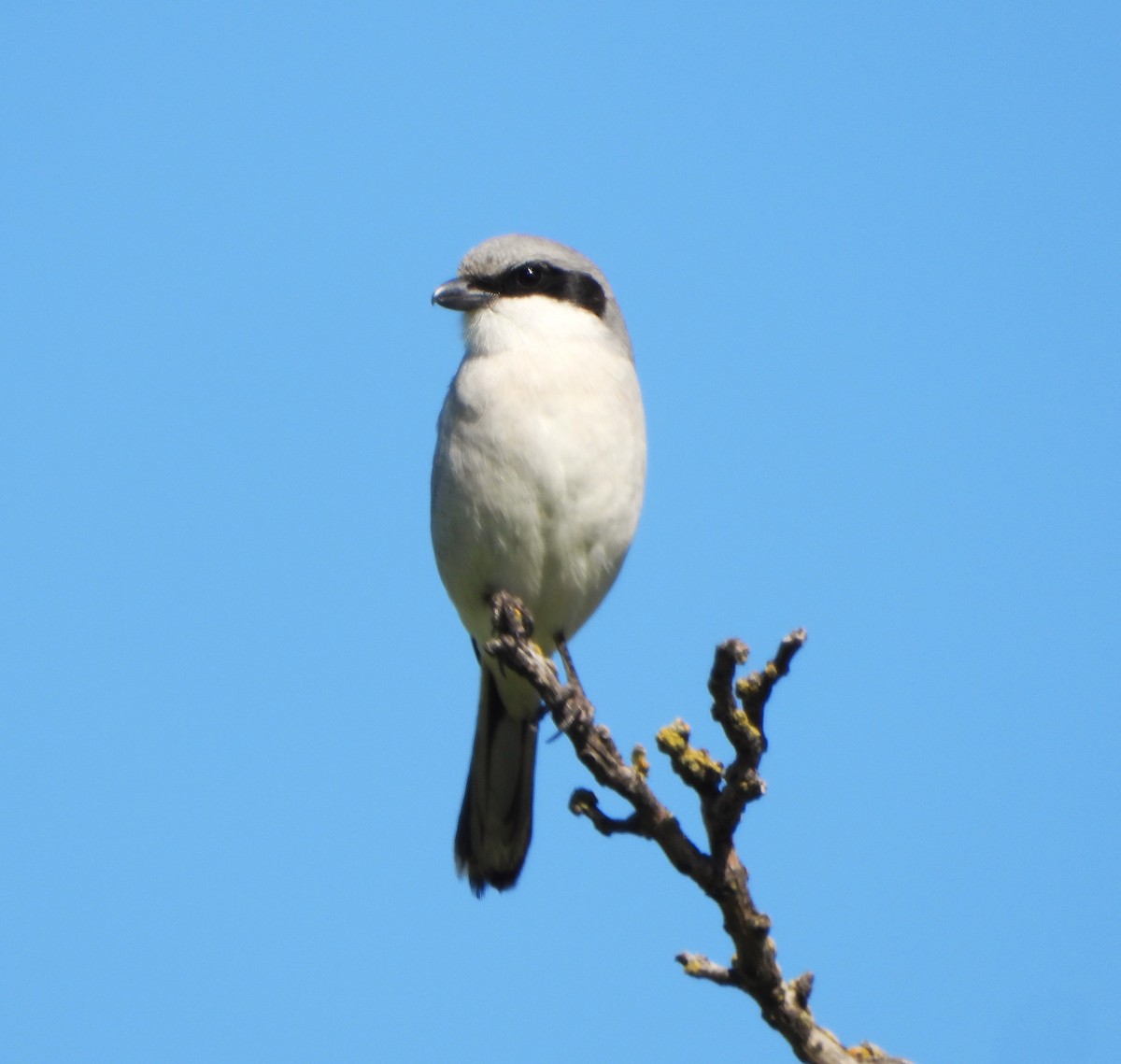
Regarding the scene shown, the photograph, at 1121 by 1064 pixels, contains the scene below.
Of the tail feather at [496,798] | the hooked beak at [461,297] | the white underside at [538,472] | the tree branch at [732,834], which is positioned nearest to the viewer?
the tree branch at [732,834]

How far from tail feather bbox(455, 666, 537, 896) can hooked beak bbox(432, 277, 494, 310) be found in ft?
4.98

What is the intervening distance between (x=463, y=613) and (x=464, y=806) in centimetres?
79

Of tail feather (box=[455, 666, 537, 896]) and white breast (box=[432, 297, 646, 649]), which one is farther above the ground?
white breast (box=[432, 297, 646, 649])

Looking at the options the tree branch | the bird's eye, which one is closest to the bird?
the bird's eye

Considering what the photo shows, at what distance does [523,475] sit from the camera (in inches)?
210

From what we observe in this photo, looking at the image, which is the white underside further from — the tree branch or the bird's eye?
the tree branch

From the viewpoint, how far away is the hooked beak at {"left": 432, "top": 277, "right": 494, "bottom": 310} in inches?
237

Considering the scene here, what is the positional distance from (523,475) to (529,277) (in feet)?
3.86

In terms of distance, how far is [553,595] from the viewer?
18.7 feet

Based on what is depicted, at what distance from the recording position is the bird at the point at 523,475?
5.38 m

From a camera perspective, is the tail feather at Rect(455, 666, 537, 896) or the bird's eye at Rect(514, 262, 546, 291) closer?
the tail feather at Rect(455, 666, 537, 896)

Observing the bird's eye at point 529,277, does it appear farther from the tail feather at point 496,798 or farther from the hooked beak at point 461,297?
the tail feather at point 496,798

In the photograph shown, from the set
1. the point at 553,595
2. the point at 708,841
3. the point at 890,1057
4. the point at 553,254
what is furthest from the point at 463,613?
the point at 890,1057

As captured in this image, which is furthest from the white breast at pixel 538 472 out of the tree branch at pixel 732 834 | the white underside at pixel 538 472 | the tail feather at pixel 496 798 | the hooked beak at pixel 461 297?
the tree branch at pixel 732 834
